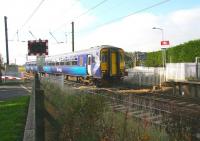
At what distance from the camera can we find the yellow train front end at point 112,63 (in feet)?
105

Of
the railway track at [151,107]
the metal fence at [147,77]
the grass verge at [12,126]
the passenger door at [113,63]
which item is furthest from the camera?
the metal fence at [147,77]

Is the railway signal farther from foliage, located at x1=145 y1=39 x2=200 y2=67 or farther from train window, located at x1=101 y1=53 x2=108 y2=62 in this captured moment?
foliage, located at x1=145 y1=39 x2=200 y2=67

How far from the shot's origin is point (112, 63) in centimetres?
3284

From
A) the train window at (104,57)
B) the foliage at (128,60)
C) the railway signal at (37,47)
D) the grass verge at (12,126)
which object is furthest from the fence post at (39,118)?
the foliage at (128,60)

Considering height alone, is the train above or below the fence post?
above

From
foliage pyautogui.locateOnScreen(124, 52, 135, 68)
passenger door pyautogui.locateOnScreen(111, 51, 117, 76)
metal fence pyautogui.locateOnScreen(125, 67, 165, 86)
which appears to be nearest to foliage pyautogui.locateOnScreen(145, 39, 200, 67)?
foliage pyautogui.locateOnScreen(124, 52, 135, 68)

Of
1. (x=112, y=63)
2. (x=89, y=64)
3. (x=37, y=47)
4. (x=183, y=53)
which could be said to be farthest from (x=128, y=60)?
(x=37, y=47)

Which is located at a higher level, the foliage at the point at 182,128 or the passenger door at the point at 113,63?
the passenger door at the point at 113,63

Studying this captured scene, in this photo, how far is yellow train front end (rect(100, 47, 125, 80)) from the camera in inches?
1261

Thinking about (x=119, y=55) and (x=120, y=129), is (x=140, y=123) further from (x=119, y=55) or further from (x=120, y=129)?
(x=119, y=55)

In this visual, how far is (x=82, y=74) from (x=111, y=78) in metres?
3.38

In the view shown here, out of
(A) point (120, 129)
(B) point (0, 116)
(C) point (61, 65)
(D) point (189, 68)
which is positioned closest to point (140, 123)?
(A) point (120, 129)

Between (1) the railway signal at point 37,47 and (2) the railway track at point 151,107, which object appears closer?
(2) the railway track at point 151,107

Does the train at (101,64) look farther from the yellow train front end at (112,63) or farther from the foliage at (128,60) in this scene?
the foliage at (128,60)
